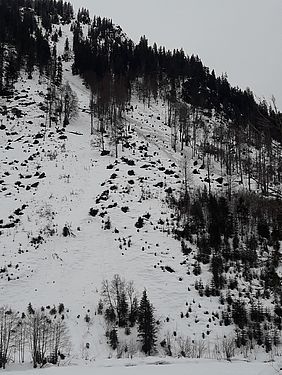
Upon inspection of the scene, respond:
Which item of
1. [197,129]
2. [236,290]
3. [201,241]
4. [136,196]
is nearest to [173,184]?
[136,196]

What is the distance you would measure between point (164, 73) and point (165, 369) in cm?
7914

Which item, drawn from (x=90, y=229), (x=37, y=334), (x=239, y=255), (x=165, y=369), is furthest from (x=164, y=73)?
(x=165, y=369)

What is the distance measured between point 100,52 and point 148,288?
2900 inches

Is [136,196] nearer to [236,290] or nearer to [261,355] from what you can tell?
[236,290]

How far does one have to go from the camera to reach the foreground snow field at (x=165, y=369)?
10.8 m

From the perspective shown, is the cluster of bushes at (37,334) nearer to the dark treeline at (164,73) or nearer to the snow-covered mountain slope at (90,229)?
the snow-covered mountain slope at (90,229)

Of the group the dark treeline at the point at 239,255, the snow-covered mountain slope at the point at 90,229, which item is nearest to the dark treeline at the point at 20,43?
the snow-covered mountain slope at the point at 90,229

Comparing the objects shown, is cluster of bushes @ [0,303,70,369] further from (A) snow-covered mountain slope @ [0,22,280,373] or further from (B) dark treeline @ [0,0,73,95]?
(B) dark treeline @ [0,0,73,95]

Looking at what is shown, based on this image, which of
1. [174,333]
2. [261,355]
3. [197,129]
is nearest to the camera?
[261,355]

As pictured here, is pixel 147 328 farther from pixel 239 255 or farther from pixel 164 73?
pixel 164 73

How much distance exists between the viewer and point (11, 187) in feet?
107

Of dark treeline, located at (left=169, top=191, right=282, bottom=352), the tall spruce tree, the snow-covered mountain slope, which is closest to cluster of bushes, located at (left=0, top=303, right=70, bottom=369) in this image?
the snow-covered mountain slope

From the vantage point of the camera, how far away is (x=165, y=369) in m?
11.4

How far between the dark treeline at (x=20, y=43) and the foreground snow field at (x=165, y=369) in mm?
52194
